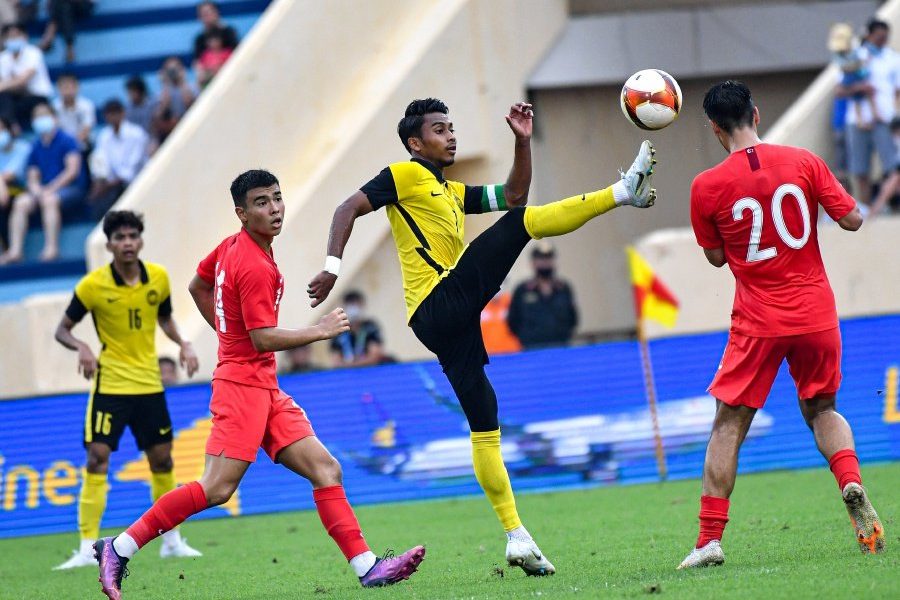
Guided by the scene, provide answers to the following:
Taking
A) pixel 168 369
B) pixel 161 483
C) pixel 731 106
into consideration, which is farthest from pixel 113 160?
pixel 731 106

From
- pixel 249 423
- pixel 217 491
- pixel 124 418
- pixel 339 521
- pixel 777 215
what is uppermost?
pixel 777 215

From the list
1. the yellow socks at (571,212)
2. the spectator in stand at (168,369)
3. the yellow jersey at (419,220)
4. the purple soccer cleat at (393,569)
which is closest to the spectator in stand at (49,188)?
the spectator in stand at (168,369)

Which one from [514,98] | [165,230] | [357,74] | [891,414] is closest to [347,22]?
[357,74]

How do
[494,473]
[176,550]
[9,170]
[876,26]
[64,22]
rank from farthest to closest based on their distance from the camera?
1. [64,22]
2. [9,170]
3. [876,26]
4. [176,550]
5. [494,473]

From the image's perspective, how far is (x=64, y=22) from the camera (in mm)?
20250

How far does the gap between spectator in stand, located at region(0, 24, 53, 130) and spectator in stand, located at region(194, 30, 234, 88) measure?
201 centimetres

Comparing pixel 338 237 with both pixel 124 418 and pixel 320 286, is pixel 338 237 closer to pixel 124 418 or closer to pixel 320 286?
pixel 320 286

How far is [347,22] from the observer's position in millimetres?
17781

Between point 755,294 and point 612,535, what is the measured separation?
111 inches

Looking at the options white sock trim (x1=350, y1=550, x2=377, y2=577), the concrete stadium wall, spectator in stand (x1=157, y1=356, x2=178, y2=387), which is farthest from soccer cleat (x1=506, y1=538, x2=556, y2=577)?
the concrete stadium wall

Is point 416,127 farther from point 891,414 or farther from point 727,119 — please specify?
point 891,414

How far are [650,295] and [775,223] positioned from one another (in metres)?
8.24

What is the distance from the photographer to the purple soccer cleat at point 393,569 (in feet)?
24.4

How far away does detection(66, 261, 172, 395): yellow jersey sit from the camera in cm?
1063
